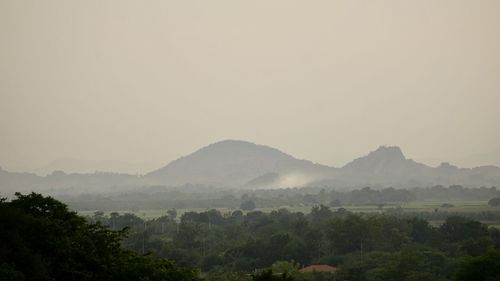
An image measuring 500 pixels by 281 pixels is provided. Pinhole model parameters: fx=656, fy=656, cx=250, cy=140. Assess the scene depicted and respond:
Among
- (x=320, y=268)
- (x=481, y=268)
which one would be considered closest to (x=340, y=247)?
(x=320, y=268)

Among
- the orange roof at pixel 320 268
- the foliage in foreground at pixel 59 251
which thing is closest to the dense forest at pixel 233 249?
the foliage in foreground at pixel 59 251

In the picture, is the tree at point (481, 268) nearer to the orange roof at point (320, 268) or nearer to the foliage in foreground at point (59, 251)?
the foliage in foreground at point (59, 251)

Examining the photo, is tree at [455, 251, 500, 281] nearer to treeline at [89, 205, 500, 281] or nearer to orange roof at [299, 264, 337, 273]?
treeline at [89, 205, 500, 281]

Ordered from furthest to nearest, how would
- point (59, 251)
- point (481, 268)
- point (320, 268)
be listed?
point (320, 268) → point (481, 268) → point (59, 251)

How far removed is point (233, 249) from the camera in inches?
2712

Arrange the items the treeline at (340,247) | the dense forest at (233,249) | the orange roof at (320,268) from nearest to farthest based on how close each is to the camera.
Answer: the dense forest at (233,249), the treeline at (340,247), the orange roof at (320,268)

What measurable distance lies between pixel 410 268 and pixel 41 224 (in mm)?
31221

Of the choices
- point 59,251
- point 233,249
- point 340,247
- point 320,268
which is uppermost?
point 59,251

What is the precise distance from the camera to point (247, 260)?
65.6 meters

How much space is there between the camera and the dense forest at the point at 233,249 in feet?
89.8

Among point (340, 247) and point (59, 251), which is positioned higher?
point (59, 251)

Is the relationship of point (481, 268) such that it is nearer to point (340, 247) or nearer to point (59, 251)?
point (59, 251)

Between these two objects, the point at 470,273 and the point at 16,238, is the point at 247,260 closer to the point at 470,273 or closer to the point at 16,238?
the point at 470,273

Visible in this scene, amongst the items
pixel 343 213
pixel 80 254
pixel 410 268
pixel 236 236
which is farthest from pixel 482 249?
pixel 343 213
